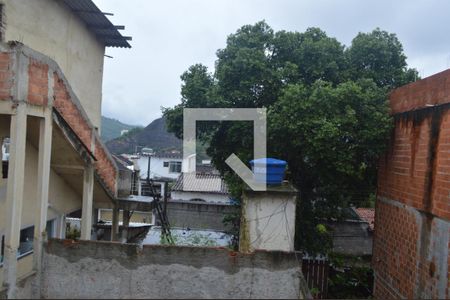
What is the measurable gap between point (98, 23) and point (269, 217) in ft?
21.7

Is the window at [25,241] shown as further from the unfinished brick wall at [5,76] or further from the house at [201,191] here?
the house at [201,191]

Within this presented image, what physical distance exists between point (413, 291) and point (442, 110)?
2.79 meters

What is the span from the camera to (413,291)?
18.1 feet

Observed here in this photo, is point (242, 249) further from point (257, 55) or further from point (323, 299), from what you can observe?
point (257, 55)

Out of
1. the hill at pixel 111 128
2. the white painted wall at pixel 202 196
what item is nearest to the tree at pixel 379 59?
the white painted wall at pixel 202 196

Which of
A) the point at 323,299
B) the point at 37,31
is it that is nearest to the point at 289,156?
the point at 323,299

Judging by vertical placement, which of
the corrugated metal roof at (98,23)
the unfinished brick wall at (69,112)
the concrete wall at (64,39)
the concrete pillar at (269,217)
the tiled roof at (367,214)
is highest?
the corrugated metal roof at (98,23)

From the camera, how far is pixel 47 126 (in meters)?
4.62

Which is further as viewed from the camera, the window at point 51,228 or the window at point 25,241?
the window at point 51,228

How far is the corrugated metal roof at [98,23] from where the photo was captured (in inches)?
306

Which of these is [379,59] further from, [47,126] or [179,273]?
[47,126]

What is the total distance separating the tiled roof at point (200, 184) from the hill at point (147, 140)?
75.5 ft

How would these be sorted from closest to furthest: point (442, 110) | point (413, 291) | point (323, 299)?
point (442, 110) → point (413, 291) → point (323, 299)

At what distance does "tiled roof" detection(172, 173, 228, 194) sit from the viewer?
68.4 ft
